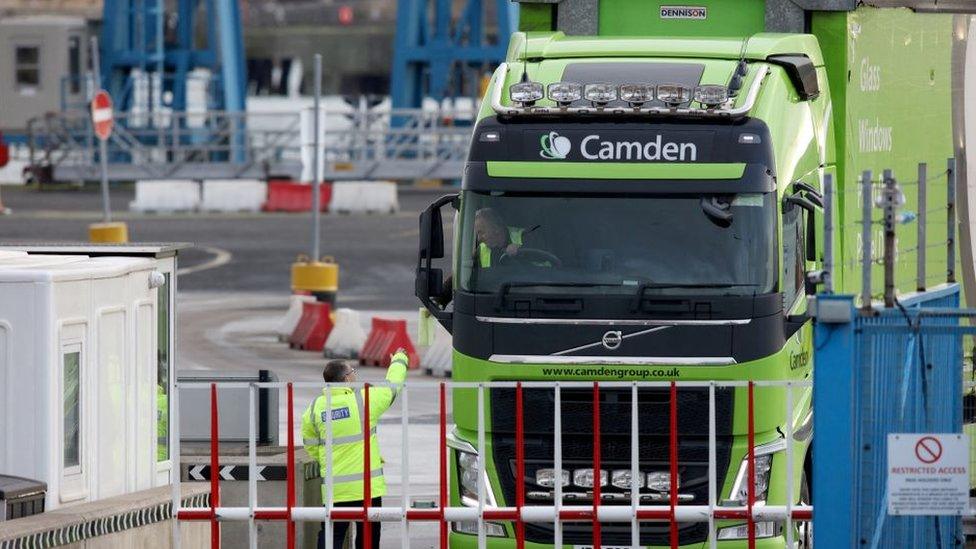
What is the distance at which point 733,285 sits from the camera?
11.5m

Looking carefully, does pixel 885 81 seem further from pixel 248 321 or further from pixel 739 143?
pixel 248 321

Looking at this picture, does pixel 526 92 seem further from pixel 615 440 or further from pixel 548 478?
pixel 548 478

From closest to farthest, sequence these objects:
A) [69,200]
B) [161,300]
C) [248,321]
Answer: [161,300] → [248,321] → [69,200]

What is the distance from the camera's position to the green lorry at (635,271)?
37.3 ft

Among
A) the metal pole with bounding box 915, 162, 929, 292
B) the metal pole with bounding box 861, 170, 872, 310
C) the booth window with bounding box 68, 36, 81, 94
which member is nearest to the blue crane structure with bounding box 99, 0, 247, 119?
the booth window with bounding box 68, 36, 81, 94

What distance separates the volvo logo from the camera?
37.2ft

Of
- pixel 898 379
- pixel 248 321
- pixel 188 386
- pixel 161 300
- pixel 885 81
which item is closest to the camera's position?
pixel 898 379

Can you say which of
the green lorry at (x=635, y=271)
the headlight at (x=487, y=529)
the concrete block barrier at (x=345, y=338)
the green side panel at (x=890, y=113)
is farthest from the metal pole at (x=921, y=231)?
the concrete block barrier at (x=345, y=338)

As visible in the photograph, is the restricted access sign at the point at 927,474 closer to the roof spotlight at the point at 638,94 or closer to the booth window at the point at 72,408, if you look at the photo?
the roof spotlight at the point at 638,94

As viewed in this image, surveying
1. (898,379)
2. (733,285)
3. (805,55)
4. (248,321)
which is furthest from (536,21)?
(248,321)

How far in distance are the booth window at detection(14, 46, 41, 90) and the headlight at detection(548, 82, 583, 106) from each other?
49.3 metres

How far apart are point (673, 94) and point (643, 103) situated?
7.1 inches

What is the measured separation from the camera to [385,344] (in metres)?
23.0

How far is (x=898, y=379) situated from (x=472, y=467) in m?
3.11
